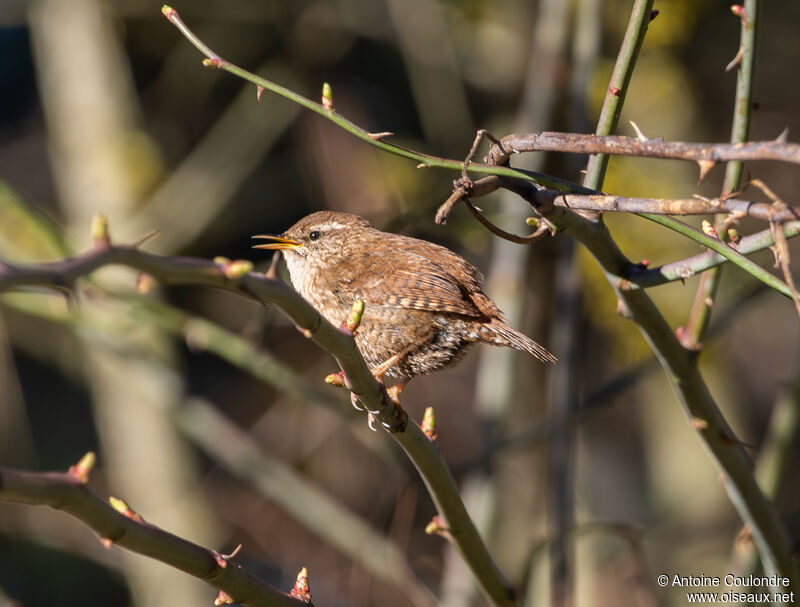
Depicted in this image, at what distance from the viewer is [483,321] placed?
8.65 ft

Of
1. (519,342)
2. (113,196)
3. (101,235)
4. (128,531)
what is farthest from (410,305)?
(113,196)

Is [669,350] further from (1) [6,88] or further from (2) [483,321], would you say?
(1) [6,88]

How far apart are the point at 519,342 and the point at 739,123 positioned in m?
0.83

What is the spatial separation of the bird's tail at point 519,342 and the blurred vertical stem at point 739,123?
418 millimetres

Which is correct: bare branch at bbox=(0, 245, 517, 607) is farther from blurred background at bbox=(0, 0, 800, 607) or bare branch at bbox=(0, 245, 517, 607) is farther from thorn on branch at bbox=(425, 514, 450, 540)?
blurred background at bbox=(0, 0, 800, 607)

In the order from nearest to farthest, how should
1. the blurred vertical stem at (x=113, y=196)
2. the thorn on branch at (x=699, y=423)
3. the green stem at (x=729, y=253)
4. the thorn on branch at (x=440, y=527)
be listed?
the green stem at (x=729, y=253) → the thorn on branch at (x=440, y=527) → the thorn on branch at (x=699, y=423) → the blurred vertical stem at (x=113, y=196)

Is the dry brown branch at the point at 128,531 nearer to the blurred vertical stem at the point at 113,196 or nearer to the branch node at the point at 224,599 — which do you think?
the branch node at the point at 224,599

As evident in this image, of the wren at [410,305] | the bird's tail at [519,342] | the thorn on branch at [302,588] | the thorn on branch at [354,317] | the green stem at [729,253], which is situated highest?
the wren at [410,305]

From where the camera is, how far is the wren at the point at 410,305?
8.54 feet

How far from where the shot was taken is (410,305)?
8.43ft

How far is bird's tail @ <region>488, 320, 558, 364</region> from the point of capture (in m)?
2.52

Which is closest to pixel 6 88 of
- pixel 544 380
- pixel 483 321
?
pixel 544 380

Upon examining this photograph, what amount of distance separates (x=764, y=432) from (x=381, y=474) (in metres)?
3.91

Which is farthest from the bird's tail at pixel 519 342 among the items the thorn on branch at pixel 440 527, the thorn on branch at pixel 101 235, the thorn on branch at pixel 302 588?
the thorn on branch at pixel 101 235
